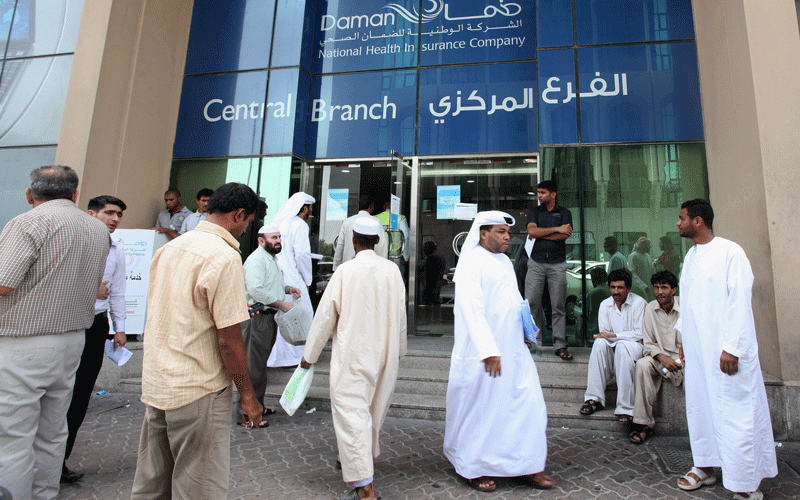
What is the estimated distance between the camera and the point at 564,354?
528 centimetres

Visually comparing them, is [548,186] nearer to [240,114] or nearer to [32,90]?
[240,114]

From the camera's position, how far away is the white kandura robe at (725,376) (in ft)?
10.1

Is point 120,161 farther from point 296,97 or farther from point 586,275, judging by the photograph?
point 586,275

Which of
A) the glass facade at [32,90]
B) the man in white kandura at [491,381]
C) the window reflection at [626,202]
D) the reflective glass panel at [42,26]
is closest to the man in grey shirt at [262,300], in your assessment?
the man in white kandura at [491,381]

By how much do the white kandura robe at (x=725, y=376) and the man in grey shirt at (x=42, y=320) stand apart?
13.0ft

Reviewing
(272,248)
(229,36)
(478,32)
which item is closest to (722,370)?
(272,248)

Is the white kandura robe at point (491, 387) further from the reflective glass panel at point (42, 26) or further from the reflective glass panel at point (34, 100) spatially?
the reflective glass panel at point (42, 26)

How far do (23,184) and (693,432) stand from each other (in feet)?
30.6

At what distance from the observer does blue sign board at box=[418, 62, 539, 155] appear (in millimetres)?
7105

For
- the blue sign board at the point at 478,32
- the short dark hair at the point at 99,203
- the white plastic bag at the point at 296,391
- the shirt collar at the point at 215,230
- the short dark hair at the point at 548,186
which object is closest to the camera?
the shirt collar at the point at 215,230

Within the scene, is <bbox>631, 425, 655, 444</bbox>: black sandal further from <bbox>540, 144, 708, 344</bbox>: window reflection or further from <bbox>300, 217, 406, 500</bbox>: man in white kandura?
<bbox>300, 217, 406, 500</bbox>: man in white kandura

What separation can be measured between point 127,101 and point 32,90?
1.92 m

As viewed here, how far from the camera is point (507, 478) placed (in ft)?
11.4

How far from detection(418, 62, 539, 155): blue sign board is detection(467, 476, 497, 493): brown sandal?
195 inches
